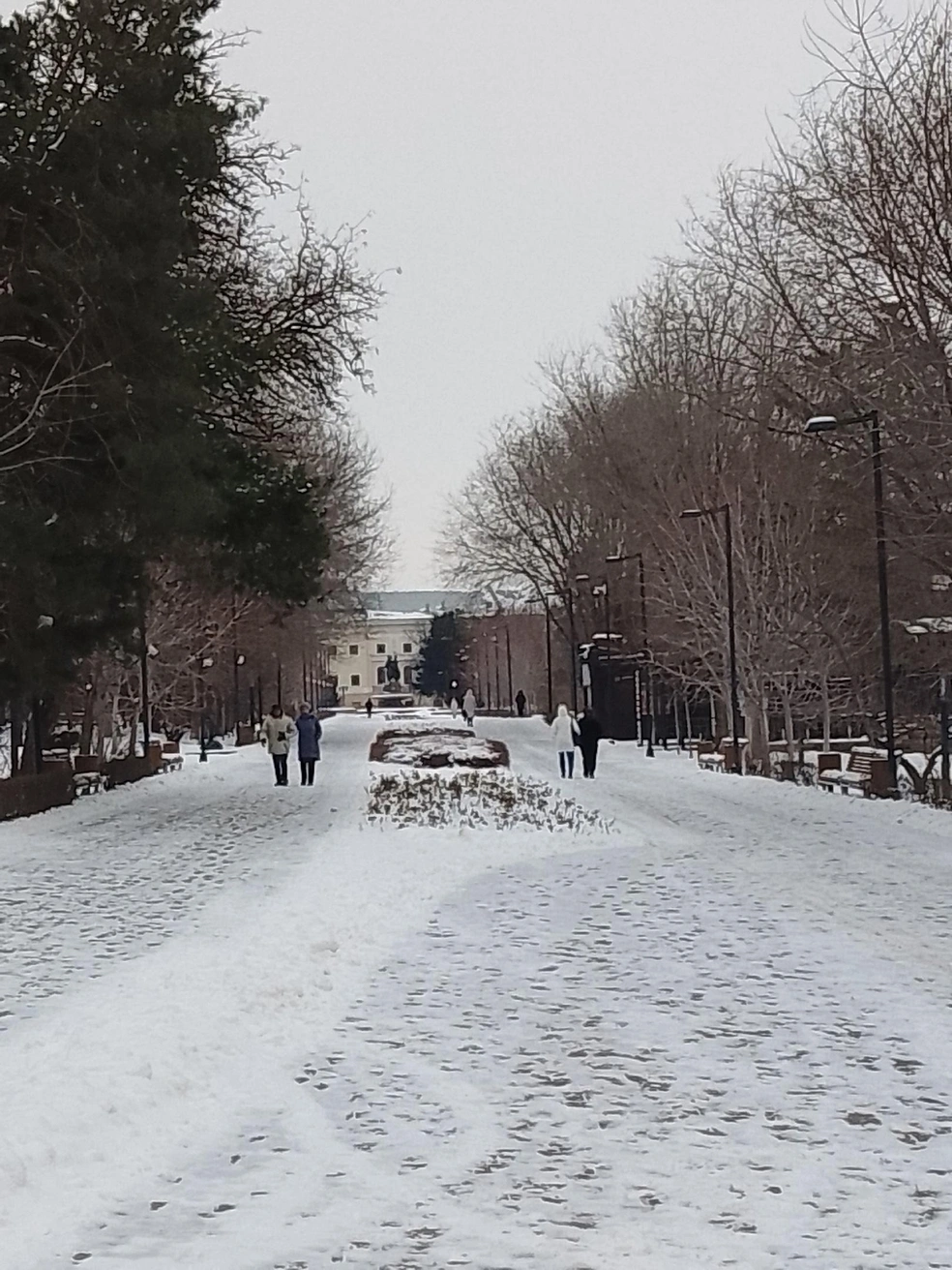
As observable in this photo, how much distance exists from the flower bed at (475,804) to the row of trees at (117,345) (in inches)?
164

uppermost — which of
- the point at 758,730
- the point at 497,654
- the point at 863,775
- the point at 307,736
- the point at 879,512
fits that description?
the point at 497,654

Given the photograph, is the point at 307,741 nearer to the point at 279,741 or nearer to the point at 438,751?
the point at 279,741

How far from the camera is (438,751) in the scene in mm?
39844

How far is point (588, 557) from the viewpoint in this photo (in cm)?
6781

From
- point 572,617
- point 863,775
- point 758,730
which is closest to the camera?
point 863,775

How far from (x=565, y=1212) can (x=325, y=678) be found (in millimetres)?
135975

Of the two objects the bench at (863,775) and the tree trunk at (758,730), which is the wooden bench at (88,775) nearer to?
the bench at (863,775)

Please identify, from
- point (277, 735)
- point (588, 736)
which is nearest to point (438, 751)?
point (588, 736)

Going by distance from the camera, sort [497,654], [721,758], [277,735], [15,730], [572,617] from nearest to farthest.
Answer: [15,730] < [277,735] < [721,758] < [572,617] < [497,654]

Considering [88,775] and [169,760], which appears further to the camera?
[169,760]

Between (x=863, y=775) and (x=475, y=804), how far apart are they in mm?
7795

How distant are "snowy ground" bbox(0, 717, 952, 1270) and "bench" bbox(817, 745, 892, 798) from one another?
10.2m

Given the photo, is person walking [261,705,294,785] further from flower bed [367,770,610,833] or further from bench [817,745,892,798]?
bench [817,745,892,798]

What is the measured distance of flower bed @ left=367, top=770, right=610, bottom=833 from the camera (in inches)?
912
